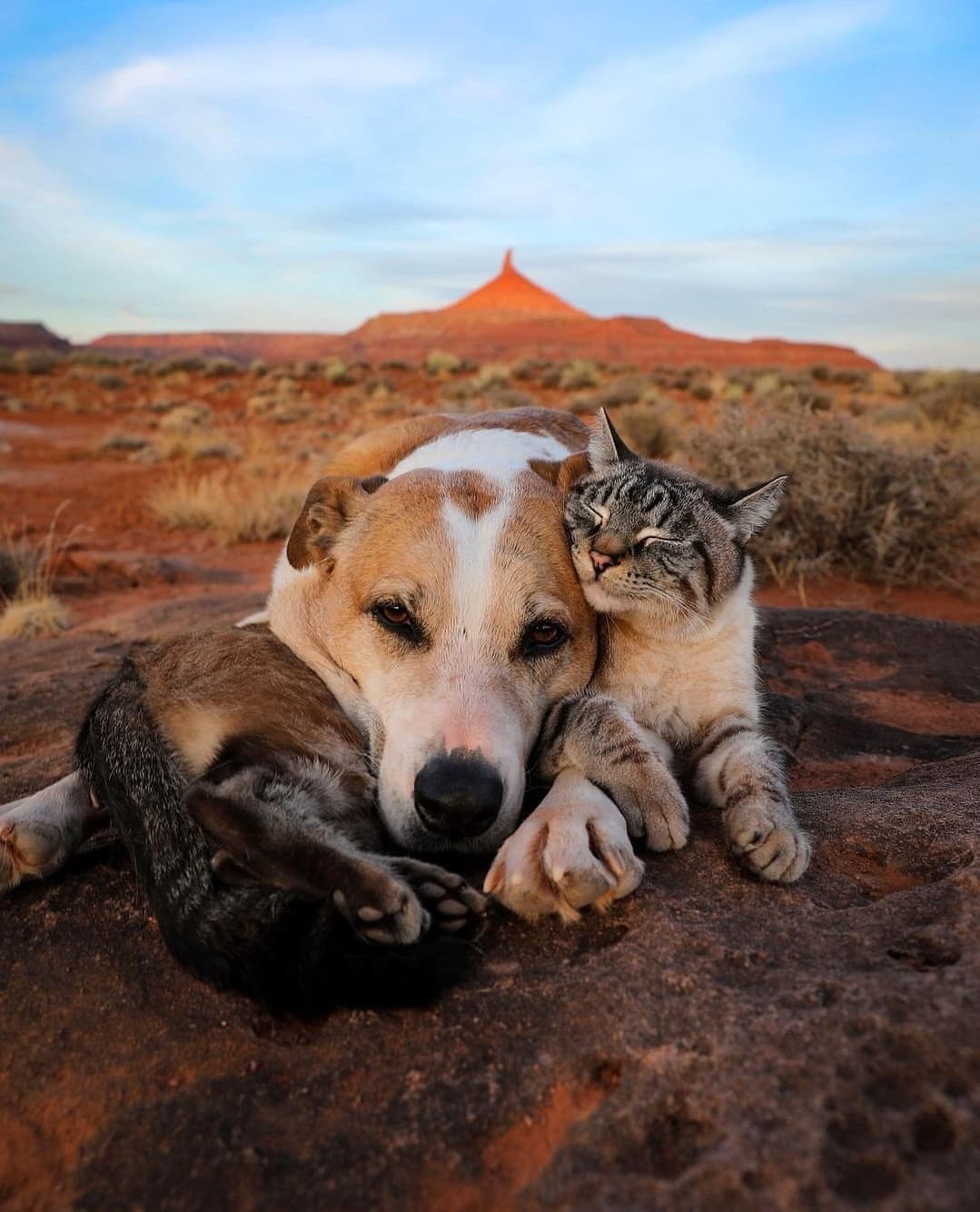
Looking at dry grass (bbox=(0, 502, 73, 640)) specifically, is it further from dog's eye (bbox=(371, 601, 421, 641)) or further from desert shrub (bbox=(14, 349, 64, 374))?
desert shrub (bbox=(14, 349, 64, 374))

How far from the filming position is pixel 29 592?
932 centimetres

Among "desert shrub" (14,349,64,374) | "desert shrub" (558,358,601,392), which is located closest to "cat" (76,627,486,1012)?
"desert shrub" (558,358,601,392)

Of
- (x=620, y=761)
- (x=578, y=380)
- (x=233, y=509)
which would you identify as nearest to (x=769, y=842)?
(x=620, y=761)

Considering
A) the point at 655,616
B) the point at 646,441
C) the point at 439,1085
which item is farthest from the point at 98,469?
the point at 439,1085

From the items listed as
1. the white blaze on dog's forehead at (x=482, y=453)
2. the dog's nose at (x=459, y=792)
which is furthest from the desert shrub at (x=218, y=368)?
the dog's nose at (x=459, y=792)

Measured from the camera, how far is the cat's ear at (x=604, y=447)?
3750 mm

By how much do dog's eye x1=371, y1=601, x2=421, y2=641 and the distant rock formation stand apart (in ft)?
286

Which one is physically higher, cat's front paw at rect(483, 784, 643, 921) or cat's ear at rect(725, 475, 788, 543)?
cat's ear at rect(725, 475, 788, 543)

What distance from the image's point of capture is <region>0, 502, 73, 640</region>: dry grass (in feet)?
27.5

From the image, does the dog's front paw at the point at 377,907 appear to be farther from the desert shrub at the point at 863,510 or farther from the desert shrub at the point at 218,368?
the desert shrub at the point at 218,368

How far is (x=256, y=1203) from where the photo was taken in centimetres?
155

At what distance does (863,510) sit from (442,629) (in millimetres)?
7501

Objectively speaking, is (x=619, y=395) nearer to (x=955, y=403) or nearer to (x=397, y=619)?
(x=955, y=403)

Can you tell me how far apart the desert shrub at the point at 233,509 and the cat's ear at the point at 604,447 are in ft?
32.8
